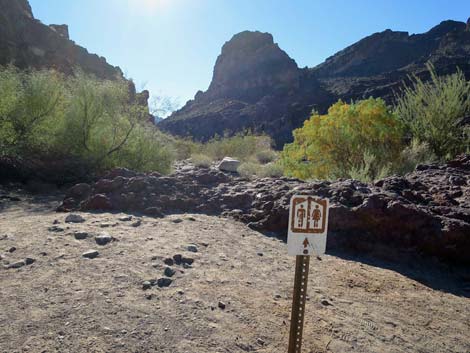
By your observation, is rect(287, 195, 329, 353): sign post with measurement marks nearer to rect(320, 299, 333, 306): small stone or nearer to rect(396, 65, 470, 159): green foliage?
rect(320, 299, 333, 306): small stone

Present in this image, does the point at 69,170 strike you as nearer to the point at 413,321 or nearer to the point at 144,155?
the point at 144,155

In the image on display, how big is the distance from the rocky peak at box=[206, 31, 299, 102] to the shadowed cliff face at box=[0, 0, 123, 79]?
38242mm

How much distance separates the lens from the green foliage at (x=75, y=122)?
10273mm

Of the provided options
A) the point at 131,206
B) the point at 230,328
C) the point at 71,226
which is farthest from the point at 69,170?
the point at 230,328

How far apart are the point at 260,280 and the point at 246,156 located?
662 inches

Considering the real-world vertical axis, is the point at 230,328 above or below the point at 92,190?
below

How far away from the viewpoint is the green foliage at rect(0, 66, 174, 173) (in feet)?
33.7

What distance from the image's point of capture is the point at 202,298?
3334 millimetres

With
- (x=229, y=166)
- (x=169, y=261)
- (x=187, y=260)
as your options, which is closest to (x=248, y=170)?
(x=229, y=166)

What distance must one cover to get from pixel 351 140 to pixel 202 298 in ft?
26.6

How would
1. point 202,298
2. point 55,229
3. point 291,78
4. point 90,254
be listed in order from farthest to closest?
point 291,78 → point 55,229 → point 90,254 → point 202,298

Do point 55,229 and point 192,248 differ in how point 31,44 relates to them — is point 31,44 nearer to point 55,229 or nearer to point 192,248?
point 55,229

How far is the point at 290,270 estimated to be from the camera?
14.4ft

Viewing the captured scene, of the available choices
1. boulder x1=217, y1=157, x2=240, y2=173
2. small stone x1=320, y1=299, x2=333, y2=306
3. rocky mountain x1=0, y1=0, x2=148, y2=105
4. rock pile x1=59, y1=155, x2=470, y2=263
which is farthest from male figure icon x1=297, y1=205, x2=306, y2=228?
rocky mountain x1=0, y1=0, x2=148, y2=105
